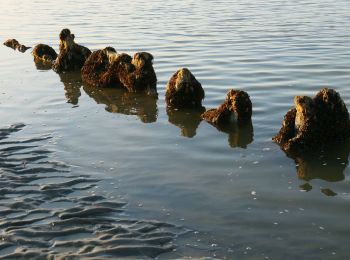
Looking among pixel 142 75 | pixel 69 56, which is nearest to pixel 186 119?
pixel 142 75

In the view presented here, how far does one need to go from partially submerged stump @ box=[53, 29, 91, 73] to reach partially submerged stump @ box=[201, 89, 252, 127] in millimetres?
9895

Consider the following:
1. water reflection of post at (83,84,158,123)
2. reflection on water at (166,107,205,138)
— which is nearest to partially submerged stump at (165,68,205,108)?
reflection on water at (166,107,205,138)

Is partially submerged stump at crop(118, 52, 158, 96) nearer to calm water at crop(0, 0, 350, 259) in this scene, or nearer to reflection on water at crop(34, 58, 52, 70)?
calm water at crop(0, 0, 350, 259)

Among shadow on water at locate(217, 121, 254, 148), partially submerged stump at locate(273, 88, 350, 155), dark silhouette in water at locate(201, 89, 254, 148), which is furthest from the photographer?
dark silhouette in water at locate(201, 89, 254, 148)

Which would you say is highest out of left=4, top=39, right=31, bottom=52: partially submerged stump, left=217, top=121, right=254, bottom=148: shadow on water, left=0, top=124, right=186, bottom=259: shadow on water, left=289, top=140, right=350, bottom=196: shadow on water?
left=4, top=39, right=31, bottom=52: partially submerged stump

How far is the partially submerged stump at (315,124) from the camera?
37.4 feet

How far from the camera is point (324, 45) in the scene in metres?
23.4

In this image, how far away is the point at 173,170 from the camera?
10.9m

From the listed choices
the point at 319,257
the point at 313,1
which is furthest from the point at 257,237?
the point at 313,1

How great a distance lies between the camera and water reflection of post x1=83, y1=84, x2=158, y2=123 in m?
15.3

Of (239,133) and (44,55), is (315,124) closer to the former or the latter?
(239,133)

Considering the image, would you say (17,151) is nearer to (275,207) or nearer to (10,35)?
(275,207)

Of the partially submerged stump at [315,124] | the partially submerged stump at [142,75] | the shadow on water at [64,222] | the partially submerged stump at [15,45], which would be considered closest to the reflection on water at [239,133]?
the partially submerged stump at [315,124]

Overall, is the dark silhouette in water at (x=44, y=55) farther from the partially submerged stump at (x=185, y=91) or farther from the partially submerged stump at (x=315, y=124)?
the partially submerged stump at (x=315, y=124)
